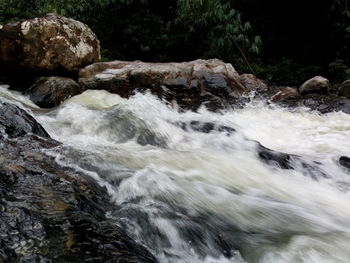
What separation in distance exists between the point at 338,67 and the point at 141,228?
9211 millimetres

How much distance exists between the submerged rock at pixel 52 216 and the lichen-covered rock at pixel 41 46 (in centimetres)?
424

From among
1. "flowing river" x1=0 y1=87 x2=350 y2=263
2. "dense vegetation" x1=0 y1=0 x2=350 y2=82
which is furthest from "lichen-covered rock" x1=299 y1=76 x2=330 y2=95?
"dense vegetation" x1=0 y1=0 x2=350 y2=82

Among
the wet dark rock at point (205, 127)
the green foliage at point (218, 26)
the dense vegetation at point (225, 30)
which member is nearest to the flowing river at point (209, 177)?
the wet dark rock at point (205, 127)

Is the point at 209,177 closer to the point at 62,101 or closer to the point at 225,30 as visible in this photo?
the point at 62,101

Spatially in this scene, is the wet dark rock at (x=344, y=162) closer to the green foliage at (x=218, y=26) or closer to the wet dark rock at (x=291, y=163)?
the wet dark rock at (x=291, y=163)

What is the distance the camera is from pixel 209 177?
3.98 m

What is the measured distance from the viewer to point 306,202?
3777 mm

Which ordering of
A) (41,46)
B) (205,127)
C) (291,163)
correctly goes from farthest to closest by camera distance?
(41,46) → (205,127) → (291,163)

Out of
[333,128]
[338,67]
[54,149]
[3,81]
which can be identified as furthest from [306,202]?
[338,67]

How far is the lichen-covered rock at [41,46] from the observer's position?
739 cm

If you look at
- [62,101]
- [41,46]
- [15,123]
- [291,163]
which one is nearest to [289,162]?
[291,163]

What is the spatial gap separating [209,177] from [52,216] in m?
1.86

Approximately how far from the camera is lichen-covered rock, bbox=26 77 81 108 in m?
6.69

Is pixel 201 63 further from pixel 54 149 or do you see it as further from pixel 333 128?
pixel 54 149
